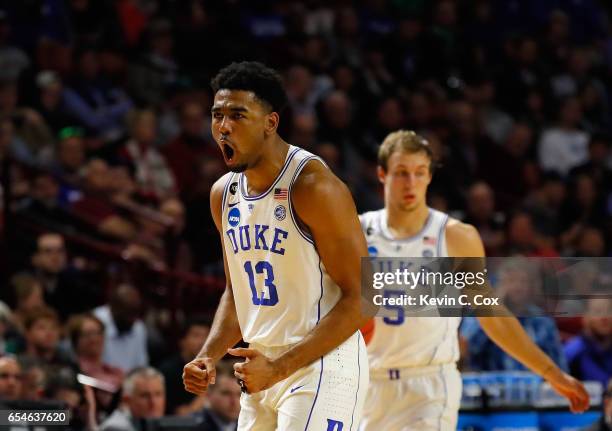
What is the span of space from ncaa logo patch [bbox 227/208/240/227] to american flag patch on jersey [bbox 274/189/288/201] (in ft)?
0.71

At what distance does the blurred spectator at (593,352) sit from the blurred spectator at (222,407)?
126 inches

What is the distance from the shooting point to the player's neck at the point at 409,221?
241 inches

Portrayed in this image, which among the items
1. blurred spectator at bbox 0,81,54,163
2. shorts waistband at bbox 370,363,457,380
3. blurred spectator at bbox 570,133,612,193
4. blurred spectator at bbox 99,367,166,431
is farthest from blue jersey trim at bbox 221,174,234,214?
blurred spectator at bbox 570,133,612,193

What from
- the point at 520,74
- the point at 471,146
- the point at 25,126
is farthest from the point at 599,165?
the point at 25,126

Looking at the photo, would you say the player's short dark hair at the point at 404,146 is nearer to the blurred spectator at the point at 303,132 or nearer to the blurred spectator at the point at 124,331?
the blurred spectator at the point at 124,331

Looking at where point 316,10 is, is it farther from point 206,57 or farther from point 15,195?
point 15,195

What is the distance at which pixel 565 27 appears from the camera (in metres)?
15.2

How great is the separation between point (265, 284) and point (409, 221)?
1.77 metres

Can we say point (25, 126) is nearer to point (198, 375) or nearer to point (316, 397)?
point (198, 375)

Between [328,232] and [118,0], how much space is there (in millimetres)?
8798

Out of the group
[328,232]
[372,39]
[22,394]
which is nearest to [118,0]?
[372,39]

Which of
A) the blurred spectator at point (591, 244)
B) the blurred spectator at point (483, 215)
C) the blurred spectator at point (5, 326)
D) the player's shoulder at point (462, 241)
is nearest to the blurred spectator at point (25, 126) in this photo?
the blurred spectator at point (5, 326)

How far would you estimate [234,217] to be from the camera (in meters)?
4.71

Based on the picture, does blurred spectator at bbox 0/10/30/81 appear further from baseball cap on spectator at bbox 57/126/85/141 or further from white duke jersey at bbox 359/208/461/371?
white duke jersey at bbox 359/208/461/371
